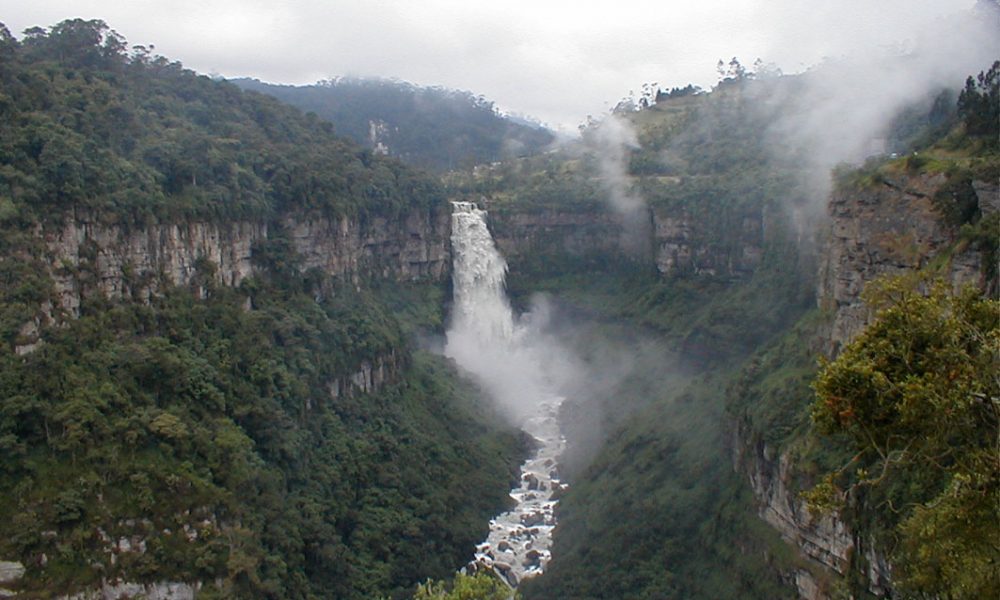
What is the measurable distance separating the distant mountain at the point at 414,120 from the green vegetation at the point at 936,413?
88.1m

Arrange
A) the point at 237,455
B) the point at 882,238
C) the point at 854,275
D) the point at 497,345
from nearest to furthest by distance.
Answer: the point at 882,238 < the point at 854,275 < the point at 237,455 < the point at 497,345

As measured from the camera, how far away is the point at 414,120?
111938 mm

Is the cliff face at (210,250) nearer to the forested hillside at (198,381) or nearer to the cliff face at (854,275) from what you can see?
the forested hillside at (198,381)

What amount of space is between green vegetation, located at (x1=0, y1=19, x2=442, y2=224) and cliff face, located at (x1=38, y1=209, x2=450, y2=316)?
594 millimetres

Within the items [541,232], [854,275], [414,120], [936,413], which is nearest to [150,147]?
[854,275]

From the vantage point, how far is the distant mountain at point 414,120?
10375cm

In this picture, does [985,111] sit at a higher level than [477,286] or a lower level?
higher

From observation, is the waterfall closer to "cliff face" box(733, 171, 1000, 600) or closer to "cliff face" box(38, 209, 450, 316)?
"cliff face" box(38, 209, 450, 316)

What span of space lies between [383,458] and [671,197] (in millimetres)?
24964

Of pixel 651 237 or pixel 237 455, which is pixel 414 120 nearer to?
pixel 651 237

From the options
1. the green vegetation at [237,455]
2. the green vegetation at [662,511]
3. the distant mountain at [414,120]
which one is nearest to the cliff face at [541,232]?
the green vegetation at [662,511]

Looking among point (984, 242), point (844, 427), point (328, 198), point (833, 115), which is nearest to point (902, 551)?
point (844, 427)

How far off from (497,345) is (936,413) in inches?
1854

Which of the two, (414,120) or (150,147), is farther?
(414,120)
